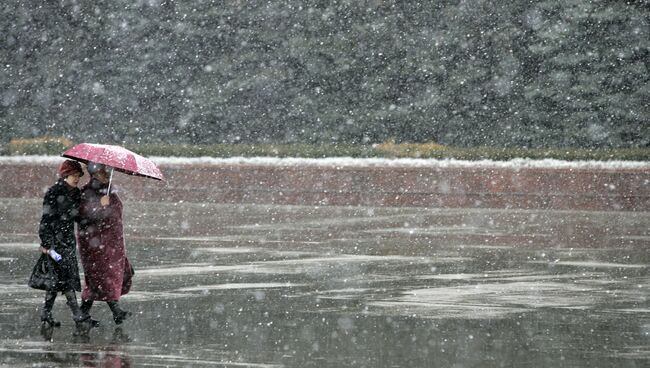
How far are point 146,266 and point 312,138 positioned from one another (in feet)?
58.6

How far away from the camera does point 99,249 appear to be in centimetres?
1009

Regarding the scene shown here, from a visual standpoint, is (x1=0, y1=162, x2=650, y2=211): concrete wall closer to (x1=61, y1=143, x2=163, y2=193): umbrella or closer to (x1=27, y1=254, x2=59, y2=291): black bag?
(x1=61, y1=143, x2=163, y2=193): umbrella

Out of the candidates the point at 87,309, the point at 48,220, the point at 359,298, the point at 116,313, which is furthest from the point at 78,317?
the point at 359,298

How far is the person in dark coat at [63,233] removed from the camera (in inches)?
393

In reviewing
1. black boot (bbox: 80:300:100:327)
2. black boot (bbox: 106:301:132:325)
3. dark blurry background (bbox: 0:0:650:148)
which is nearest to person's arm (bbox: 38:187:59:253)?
black boot (bbox: 80:300:100:327)

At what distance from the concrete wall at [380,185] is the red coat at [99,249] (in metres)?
14.6

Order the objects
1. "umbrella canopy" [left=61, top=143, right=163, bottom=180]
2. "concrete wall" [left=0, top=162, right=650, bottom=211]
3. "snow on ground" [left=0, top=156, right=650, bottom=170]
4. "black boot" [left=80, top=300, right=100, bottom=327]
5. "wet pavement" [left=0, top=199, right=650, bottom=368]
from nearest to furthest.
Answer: "wet pavement" [left=0, top=199, right=650, bottom=368]
"umbrella canopy" [left=61, top=143, right=163, bottom=180]
"black boot" [left=80, top=300, right=100, bottom=327]
"concrete wall" [left=0, top=162, right=650, bottom=211]
"snow on ground" [left=0, top=156, right=650, bottom=170]

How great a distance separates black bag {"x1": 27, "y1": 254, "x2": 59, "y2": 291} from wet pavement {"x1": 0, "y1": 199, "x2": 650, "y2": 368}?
0.34m

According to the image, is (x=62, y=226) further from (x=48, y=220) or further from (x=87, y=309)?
(x=87, y=309)

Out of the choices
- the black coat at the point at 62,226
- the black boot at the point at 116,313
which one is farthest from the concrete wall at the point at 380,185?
the black coat at the point at 62,226

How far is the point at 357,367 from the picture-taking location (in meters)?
8.27

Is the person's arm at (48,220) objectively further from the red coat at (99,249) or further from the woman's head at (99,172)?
the woman's head at (99,172)

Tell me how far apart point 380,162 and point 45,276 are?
52.1 ft

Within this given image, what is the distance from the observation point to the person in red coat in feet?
33.1
